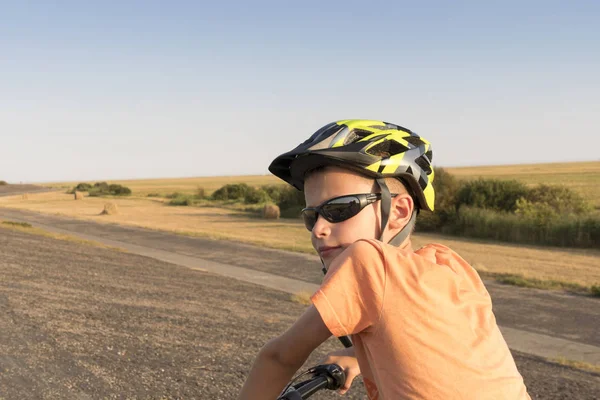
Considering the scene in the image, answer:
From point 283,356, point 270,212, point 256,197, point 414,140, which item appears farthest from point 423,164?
point 256,197

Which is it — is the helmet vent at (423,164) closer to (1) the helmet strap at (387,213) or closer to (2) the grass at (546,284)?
(1) the helmet strap at (387,213)

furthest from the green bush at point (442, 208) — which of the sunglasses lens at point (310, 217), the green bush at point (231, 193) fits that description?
the green bush at point (231, 193)

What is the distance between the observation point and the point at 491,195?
1200 inches

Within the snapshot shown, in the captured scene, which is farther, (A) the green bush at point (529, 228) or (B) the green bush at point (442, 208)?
(B) the green bush at point (442, 208)

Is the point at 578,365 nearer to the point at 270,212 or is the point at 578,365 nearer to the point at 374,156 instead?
the point at 374,156

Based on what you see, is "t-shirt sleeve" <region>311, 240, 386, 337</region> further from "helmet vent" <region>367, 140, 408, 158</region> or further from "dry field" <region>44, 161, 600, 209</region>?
"dry field" <region>44, 161, 600, 209</region>

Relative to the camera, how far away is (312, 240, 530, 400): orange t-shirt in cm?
151

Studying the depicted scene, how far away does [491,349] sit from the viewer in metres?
1.66

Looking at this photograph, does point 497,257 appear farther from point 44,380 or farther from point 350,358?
point 350,358

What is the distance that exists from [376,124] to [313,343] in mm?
855

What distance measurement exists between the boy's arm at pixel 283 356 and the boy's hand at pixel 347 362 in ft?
2.03

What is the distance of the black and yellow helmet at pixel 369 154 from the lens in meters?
1.84

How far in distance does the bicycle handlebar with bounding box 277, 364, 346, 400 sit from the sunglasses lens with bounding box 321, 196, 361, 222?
1.76 ft

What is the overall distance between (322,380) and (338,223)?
57cm
